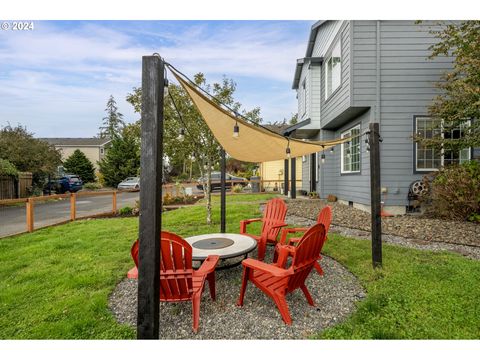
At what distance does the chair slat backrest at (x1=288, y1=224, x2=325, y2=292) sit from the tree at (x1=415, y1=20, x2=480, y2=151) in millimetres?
4625

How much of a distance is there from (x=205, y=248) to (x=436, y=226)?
204 inches

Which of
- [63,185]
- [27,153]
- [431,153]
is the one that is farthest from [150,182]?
[63,185]

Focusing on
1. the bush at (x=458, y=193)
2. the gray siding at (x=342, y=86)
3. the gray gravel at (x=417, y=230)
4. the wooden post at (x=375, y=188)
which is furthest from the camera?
the gray siding at (x=342, y=86)

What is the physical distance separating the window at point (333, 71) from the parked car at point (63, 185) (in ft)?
56.8

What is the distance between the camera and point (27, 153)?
14500 mm

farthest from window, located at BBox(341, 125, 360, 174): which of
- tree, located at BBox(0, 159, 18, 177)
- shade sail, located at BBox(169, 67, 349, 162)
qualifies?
tree, located at BBox(0, 159, 18, 177)

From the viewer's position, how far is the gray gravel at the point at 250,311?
241 cm

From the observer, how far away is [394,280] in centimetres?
327

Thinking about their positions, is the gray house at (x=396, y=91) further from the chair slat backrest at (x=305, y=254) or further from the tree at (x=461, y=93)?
the chair slat backrest at (x=305, y=254)

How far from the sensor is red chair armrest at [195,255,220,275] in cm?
262

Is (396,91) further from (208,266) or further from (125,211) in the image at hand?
(125,211)

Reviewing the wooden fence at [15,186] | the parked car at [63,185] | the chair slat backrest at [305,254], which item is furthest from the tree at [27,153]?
the chair slat backrest at [305,254]

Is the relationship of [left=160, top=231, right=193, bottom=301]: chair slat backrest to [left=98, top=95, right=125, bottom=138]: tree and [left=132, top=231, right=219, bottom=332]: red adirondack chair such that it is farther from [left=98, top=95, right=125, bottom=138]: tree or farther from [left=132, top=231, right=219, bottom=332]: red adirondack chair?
[left=98, top=95, right=125, bottom=138]: tree

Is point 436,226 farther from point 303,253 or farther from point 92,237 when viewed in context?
point 92,237
